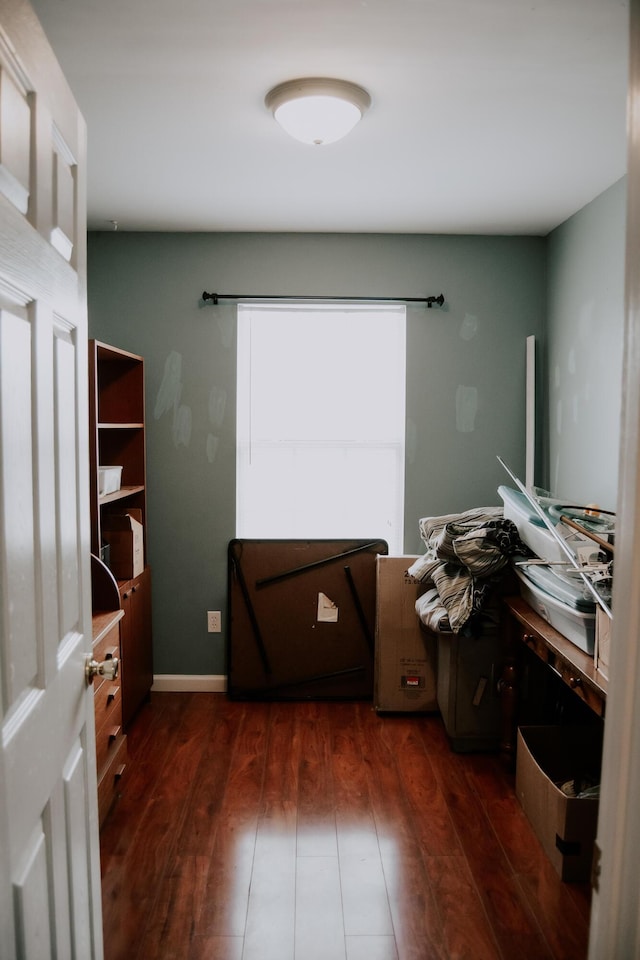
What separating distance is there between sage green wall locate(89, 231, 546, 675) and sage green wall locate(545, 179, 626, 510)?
224 millimetres

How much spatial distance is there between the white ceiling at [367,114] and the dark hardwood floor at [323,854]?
2.50 m

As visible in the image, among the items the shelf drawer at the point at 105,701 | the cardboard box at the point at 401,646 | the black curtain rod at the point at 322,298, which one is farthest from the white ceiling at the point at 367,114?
the shelf drawer at the point at 105,701

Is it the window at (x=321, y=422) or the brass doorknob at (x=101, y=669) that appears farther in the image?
the window at (x=321, y=422)

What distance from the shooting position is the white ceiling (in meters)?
1.82

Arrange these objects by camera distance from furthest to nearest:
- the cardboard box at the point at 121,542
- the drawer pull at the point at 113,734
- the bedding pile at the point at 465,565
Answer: the cardboard box at the point at 121,542, the bedding pile at the point at 465,565, the drawer pull at the point at 113,734

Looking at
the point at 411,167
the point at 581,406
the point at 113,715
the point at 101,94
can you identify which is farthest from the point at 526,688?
the point at 101,94

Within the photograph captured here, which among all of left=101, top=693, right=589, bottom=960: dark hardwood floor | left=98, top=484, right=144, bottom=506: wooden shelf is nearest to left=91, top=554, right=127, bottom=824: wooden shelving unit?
left=101, top=693, right=589, bottom=960: dark hardwood floor

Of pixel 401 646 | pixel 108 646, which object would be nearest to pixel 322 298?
pixel 401 646

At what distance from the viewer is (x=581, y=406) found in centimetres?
339

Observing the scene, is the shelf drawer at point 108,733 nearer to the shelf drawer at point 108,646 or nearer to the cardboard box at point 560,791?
the shelf drawer at point 108,646

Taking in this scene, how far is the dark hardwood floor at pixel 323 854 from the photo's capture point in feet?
6.79

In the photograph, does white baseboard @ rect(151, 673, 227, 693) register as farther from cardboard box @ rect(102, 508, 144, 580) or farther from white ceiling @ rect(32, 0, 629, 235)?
white ceiling @ rect(32, 0, 629, 235)

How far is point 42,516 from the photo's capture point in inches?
46.1

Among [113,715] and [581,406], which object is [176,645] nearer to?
[113,715]
